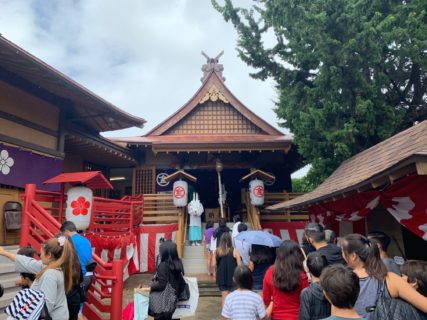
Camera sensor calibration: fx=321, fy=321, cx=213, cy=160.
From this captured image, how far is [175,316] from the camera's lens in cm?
408

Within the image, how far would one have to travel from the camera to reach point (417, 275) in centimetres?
242

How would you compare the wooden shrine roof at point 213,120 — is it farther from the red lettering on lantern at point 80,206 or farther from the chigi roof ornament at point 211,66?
the red lettering on lantern at point 80,206

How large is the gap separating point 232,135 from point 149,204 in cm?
483

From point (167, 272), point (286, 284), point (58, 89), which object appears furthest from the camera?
point (58, 89)

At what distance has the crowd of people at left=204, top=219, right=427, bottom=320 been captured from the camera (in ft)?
6.65

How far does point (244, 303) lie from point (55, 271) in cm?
179

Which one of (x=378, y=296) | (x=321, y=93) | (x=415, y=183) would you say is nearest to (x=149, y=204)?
(x=321, y=93)

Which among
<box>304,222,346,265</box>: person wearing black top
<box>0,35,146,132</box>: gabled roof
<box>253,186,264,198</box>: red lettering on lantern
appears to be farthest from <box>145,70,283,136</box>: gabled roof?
<box>304,222,346,265</box>: person wearing black top

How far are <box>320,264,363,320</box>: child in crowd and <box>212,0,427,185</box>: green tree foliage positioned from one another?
768 centimetres

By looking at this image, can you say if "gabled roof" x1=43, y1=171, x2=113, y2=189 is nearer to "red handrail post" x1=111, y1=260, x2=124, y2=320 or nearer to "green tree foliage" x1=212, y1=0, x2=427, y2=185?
"red handrail post" x1=111, y1=260, x2=124, y2=320

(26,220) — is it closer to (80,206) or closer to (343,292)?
(80,206)

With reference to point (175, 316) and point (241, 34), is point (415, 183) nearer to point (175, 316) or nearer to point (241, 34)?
point (175, 316)

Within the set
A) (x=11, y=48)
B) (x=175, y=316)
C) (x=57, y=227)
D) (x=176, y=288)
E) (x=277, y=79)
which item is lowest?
(x=175, y=316)

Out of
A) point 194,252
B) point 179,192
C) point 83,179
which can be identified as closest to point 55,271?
point 83,179
